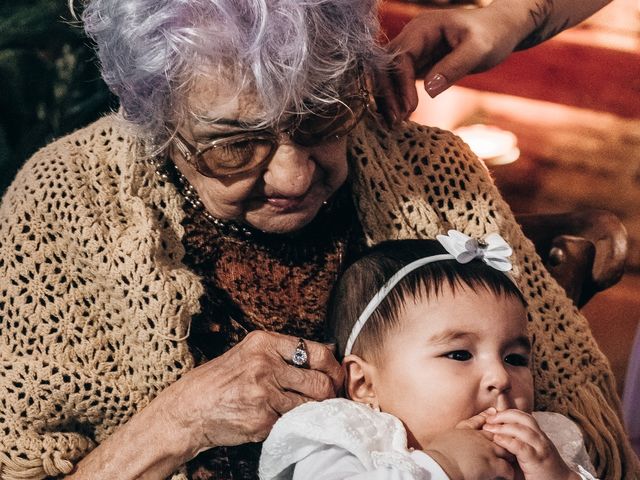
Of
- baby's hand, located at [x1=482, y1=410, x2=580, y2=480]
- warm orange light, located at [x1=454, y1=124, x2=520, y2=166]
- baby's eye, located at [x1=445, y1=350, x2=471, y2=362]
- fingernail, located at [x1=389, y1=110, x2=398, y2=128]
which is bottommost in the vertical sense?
warm orange light, located at [x1=454, y1=124, x2=520, y2=166]

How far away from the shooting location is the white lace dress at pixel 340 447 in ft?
5.11

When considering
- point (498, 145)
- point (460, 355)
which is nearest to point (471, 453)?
point (460, 355)

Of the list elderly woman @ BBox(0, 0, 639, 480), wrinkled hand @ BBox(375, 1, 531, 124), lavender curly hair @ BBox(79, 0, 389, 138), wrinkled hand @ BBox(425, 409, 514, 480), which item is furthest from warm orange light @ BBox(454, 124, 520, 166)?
wrinkled hand @ BBox(425, 409, 514, 480)

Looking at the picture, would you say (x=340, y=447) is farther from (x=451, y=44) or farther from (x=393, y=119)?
(x=451, y=44)

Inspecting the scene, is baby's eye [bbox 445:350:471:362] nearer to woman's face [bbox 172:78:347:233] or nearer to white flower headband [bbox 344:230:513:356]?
white flower headband [bbox 344:230:513:356]

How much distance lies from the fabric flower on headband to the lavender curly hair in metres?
0.39

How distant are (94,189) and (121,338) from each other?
0.34 m

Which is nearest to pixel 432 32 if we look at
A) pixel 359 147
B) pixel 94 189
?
pixel 359 147

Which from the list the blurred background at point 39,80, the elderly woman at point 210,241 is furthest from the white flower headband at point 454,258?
the blurred background at point 39,80

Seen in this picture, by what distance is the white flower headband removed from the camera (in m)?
1.87

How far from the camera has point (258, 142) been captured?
180 centimetres

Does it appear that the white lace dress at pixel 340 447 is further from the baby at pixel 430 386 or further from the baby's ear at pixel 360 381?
the baby's ear at pixel 360 381

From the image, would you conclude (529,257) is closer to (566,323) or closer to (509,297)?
(566,323)

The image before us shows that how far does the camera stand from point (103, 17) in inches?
72.2
